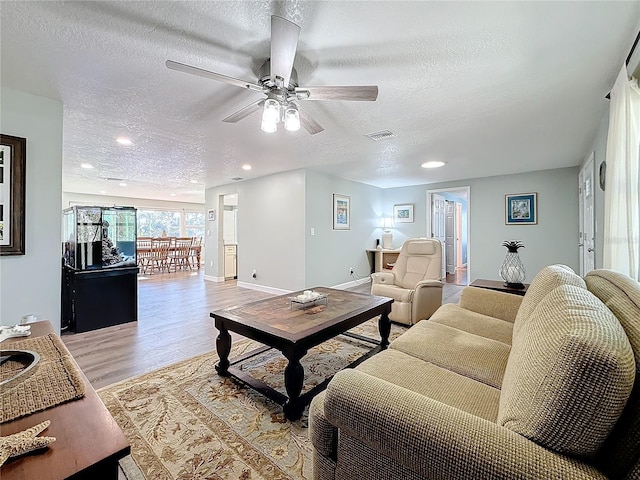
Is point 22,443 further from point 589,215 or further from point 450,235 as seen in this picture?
point 450,235

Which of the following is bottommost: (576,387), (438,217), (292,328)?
(292,328)

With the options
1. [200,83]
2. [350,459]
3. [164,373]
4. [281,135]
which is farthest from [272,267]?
[350,459]

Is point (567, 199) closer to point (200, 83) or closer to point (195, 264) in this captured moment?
point (200, 83)

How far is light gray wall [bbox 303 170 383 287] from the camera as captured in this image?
493cm

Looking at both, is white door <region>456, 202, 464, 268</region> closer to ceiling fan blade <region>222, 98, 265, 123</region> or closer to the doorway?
the doorway

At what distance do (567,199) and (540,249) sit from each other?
2.99 ft

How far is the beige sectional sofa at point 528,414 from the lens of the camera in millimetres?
640

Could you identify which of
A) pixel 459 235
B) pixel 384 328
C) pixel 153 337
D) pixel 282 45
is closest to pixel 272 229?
pixel 153 337

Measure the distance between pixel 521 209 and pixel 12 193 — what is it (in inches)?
260

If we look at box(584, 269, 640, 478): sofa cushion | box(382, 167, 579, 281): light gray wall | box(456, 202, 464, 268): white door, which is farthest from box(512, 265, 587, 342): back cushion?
box(456, 202, 464, 268): white door

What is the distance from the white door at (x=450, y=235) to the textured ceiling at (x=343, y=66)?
386 cm

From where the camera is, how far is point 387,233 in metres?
6.69

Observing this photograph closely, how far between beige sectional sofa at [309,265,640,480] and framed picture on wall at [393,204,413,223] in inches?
211

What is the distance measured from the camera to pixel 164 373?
7.35ft
